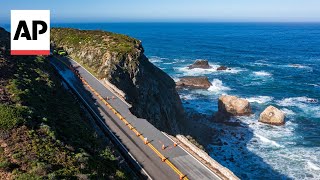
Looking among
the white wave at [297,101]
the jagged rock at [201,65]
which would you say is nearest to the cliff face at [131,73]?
the white wave at [297,101]

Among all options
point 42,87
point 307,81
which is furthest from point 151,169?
point 307,81

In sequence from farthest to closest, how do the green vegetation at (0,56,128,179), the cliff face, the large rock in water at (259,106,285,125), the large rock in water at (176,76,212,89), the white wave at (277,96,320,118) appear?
the large rock in water at (176,76,212,89), the white wave at (277,96,320,118), the large rock in water at (259,106,285,125), the cliff face, the green vegetation at (0,56,128,179)

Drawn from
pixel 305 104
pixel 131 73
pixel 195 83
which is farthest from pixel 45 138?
pixel 195 83

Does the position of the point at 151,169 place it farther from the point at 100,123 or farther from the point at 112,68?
the point at 112,68

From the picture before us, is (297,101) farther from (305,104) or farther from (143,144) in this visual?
(143,144)

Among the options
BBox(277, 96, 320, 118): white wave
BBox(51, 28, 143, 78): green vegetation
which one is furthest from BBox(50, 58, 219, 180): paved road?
BBox(277, 96, 320, 118): white wave

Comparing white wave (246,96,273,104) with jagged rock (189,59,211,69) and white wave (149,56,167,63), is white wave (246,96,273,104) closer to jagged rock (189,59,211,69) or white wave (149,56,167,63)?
jagged rock (189,59,211,69)

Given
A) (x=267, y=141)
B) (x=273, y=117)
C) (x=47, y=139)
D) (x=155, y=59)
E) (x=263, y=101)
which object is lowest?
(x=267, y=141)

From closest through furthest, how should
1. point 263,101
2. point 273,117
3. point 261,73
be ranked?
point 273,117 → point 263,101 → point 261,73
